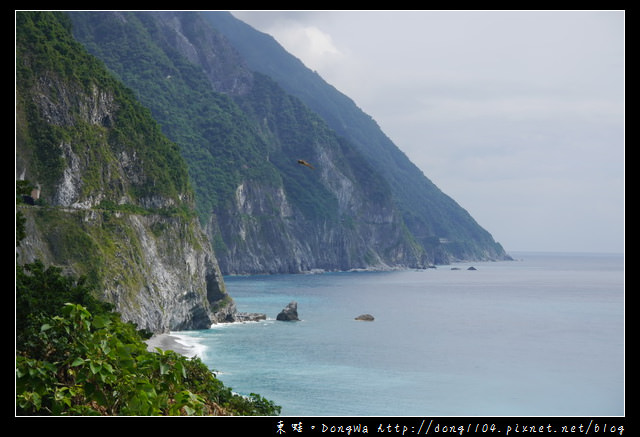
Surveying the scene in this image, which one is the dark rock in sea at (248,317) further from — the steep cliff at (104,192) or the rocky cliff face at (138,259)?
the rocky cliff face at (138,259)

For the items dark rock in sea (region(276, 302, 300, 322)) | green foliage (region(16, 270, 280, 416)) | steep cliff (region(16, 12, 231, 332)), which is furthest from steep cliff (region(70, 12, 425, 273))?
green foliage (region(16, 270, 280, 416))

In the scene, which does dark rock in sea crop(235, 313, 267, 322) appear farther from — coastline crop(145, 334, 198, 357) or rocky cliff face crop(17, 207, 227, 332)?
coastline crop(145, 334, 198, 357)

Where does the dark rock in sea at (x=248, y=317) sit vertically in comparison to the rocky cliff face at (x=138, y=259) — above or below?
below

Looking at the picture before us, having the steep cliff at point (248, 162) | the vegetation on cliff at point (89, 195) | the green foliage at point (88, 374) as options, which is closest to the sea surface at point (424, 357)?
the vegetation on cliff at point (89, 195)

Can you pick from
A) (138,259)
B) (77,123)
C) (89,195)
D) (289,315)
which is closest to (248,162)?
(289,315)
